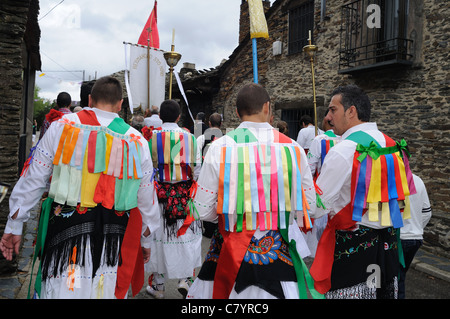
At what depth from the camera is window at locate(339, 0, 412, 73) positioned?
833cm

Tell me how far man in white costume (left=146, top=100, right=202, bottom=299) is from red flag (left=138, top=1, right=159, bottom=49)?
9.38 ft

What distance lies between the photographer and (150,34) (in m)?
7.25

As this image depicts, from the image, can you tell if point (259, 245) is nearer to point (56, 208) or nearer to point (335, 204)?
point (335, 204)

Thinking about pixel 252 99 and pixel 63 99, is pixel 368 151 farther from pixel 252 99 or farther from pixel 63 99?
pixel 63 99

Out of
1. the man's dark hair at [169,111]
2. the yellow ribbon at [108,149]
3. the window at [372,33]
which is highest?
the window at [372,33]

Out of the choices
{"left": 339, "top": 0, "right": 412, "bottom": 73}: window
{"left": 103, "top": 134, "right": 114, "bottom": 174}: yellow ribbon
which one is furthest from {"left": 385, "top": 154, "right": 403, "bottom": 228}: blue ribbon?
{"left": 339, "top": 0, "right": 412, "bottom": 73}: window

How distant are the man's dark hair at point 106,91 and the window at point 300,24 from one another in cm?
936

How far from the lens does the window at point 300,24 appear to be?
445 inches

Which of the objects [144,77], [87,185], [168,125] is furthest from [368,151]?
[144,77]

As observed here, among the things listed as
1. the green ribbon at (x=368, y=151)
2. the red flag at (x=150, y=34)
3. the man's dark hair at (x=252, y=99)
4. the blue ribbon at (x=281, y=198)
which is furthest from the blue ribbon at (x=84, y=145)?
the red flag at (x=150, y=34)

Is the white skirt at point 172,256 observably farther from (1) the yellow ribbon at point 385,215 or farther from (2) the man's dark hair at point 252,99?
(1) the yellow ribbon at point 385,215

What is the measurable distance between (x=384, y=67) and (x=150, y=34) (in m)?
4.60

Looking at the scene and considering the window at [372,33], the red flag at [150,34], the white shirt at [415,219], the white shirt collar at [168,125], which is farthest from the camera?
the window at [372,33]
